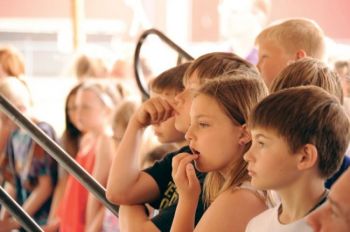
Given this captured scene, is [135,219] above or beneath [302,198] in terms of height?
beneath

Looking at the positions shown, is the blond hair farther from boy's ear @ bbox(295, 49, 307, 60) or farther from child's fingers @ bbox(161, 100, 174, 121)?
child's fingers @ bbox(161, 100, 174, 121)

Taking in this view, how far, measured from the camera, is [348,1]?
9.81 metres

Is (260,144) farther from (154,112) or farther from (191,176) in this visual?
(154,112)

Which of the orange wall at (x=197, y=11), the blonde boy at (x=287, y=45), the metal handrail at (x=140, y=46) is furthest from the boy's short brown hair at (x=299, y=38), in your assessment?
the orange wall at (x=197, y=11)

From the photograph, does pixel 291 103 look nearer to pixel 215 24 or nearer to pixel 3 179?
pixel 3 179

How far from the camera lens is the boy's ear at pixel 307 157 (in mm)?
1909

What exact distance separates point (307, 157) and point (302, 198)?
9 centimetres

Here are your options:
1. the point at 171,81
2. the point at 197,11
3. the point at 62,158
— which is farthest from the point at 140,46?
the point at 197,11

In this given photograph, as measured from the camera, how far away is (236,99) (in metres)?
2.23

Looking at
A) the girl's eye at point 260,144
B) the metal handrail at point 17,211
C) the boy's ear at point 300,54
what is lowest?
the metal handrail at point 17,211

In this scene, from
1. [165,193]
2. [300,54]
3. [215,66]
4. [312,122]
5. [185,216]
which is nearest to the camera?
[312,122]

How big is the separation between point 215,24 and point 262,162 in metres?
8.16

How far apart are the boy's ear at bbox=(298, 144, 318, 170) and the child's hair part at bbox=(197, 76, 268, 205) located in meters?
0.29

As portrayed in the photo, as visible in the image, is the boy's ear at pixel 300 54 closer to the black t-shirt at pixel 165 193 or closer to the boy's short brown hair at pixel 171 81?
the boy's short brown hair at pixel 171 81
